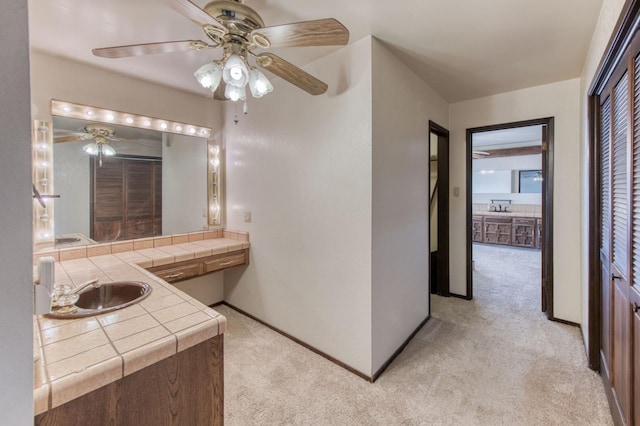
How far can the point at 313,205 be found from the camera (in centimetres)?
237

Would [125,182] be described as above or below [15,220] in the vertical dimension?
above

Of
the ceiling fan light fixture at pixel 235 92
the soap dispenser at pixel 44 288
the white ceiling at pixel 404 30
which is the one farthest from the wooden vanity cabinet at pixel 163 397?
the white ceiling at pixel 404 30

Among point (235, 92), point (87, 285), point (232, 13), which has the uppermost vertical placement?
point (232, 13)

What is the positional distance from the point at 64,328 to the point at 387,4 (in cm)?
222

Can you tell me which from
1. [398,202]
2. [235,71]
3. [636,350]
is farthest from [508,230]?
[235,71]

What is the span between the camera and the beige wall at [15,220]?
545 millimetres

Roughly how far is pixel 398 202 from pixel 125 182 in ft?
8.08

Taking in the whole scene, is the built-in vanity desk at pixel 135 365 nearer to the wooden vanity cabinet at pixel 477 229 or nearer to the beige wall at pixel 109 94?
the beige wall at pixel 109 94

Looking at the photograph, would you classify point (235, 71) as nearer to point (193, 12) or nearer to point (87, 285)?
point (193, 12)

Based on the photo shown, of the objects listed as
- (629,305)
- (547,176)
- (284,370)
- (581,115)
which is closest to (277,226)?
(284,370)

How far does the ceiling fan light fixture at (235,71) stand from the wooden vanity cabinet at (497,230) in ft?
23.0

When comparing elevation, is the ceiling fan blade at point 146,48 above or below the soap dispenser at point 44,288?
above

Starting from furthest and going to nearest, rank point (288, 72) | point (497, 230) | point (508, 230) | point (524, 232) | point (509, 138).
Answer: point (497, 230) < point (508, 230) < point (524, 232) < point (509, 138) < point (288, 72)

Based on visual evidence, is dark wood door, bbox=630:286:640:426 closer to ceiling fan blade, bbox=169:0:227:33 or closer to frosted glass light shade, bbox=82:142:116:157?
ceiling fan blade, bbox=169:0:227:33
